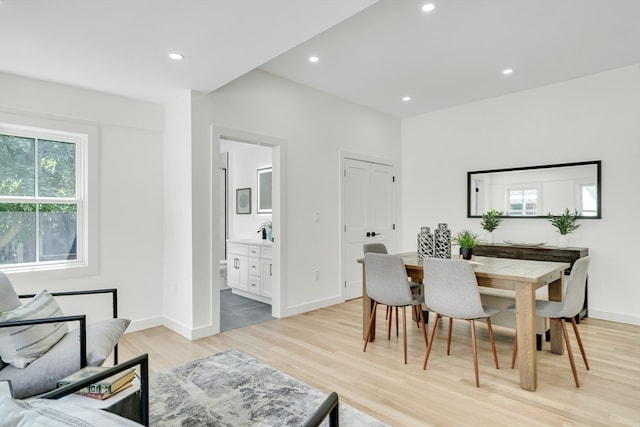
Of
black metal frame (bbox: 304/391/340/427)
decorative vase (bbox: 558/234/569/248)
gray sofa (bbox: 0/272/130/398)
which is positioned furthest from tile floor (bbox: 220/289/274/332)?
Answer: decorative vase (bbox: 558/234/569/248)

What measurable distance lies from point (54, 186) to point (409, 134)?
4815 millimetres

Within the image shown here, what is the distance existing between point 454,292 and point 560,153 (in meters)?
2.97

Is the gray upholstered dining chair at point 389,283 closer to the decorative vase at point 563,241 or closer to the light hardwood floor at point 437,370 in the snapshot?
the light hardwood floor at point 437,370

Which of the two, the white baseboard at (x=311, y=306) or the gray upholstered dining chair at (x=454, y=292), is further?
the white baseboard at (x=311, y=306)

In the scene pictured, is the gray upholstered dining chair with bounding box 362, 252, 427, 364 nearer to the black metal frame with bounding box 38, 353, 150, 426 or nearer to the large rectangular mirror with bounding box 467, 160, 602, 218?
the black metal frame with bounding box 38, 353, 150, 426

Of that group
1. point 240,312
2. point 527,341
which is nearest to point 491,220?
point 527,341

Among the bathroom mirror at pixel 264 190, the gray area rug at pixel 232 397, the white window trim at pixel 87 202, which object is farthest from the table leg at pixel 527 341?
the bathroom mirror at pixel 264 190

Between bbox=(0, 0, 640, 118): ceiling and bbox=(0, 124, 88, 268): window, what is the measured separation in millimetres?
603

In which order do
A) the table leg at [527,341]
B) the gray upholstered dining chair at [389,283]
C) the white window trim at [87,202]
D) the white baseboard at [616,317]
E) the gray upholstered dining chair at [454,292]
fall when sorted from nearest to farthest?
1. the table leg at [527,341]
2. the gray upholstered dining chair at [454,292]
3. the gray upholstered dining chair at [389,283]
4. the white window trim at [87,202]
5. the white baseboard at [616,317]

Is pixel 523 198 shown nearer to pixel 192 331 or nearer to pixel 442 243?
pixel 442 243

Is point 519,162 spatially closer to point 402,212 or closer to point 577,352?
point 402,212

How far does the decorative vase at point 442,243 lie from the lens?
124 inches

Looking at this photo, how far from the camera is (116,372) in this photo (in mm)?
1338

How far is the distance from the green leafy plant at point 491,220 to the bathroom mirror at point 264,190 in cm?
321
